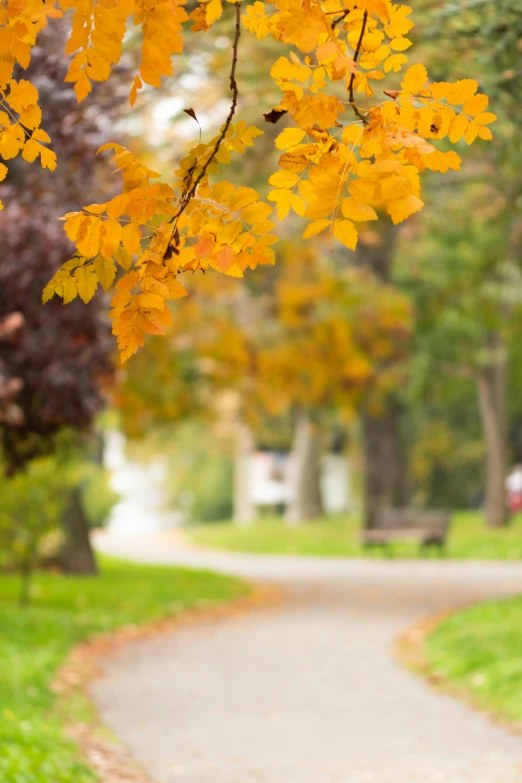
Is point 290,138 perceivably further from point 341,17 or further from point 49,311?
point 49,311

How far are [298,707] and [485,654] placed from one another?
2.37 meters

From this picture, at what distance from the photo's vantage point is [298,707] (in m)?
9.50

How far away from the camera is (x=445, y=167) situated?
348 centimetres

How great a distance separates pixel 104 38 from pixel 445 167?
3.30 ft

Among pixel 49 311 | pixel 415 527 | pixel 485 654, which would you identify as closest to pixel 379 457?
pixel 415 527

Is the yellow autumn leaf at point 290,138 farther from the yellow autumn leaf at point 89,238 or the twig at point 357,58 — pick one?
the yellow autumn leaf at point 89,238

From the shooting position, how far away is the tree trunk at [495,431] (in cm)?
3016

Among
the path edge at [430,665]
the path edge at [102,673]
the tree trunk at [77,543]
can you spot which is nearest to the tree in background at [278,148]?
the path edge at [102,673]

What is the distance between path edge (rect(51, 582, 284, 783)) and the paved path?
0.49ft

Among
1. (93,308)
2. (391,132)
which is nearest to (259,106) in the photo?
(93,308)

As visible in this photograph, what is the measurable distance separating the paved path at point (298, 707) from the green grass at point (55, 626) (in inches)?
22.3

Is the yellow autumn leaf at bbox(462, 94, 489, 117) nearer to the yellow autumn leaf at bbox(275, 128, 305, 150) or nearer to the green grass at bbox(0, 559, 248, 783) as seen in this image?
the yellow autumn leaf at bbox(275, 128, 305, 150)

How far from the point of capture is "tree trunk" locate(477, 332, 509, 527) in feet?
98.9

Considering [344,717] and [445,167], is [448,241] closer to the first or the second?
[344,717]
